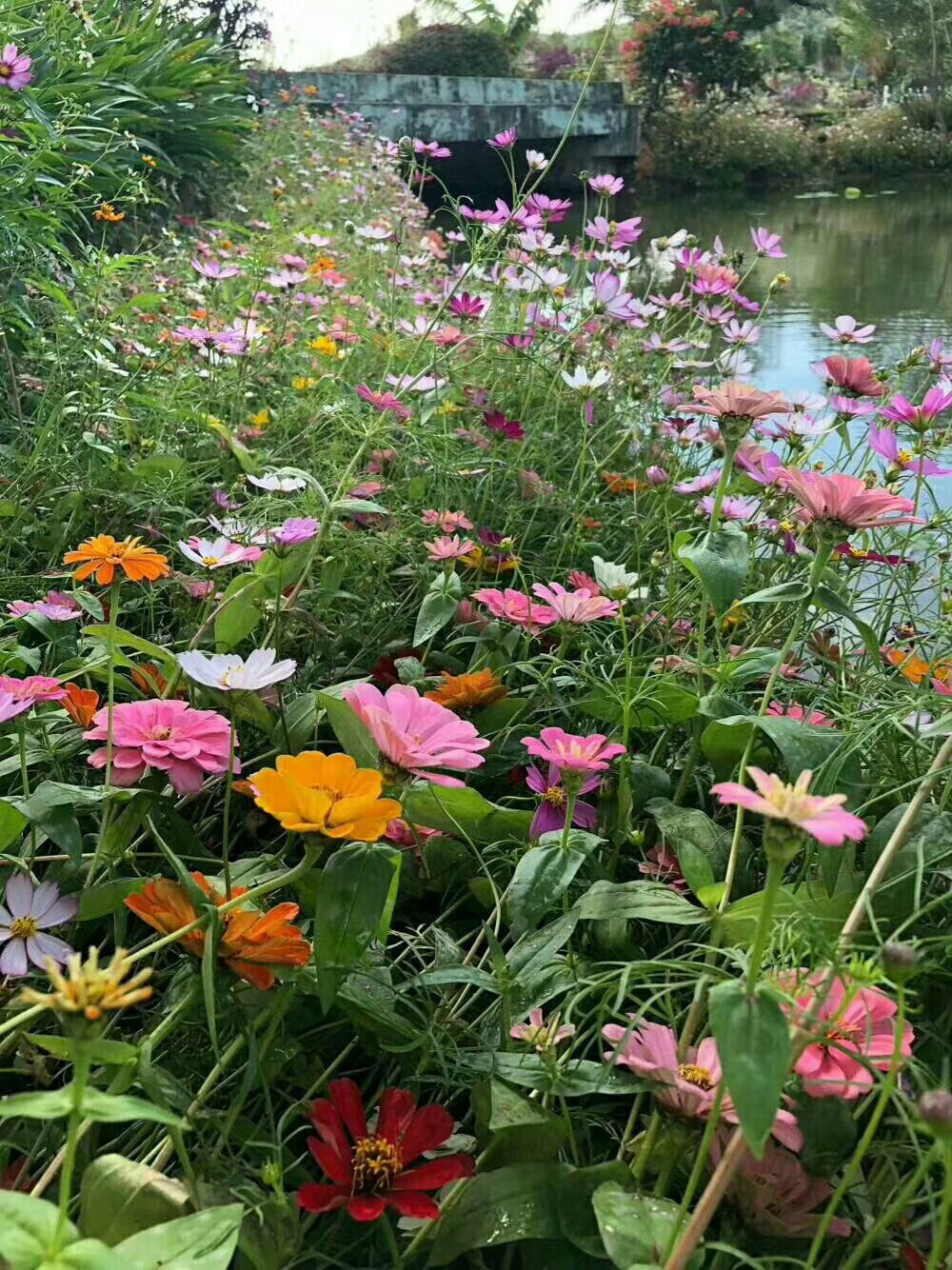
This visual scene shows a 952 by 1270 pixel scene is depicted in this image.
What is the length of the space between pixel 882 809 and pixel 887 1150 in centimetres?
24

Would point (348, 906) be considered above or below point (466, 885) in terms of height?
above

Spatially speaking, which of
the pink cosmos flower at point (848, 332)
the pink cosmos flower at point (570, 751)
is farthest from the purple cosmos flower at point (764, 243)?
the pink cosmos flower at point (570, 751)

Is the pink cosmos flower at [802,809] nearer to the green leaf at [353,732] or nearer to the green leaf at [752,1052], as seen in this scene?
the green leaf at [752,1052]

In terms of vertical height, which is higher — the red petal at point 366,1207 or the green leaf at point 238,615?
the green leaf at point 238,615

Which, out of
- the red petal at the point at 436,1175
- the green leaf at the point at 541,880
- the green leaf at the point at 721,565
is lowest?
the red petal at the point at 436,1175

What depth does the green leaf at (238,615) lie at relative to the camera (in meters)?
0.73

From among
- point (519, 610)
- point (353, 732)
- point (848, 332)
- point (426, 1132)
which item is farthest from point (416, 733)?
point (848, 332)

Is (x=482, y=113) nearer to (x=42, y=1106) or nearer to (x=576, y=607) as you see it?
(x=576, y=607)

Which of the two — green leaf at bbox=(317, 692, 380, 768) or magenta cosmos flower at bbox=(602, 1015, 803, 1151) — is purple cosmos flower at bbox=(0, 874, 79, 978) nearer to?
green leaf at bbox=(317, 692, 380, 768)

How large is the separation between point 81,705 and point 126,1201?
32 cm

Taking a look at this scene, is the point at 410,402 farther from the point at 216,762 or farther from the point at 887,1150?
the point at 887,1150

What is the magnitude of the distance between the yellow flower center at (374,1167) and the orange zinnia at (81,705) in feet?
1.04

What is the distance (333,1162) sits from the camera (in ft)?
1.44

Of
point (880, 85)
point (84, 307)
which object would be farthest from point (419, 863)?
point (880, 85)
